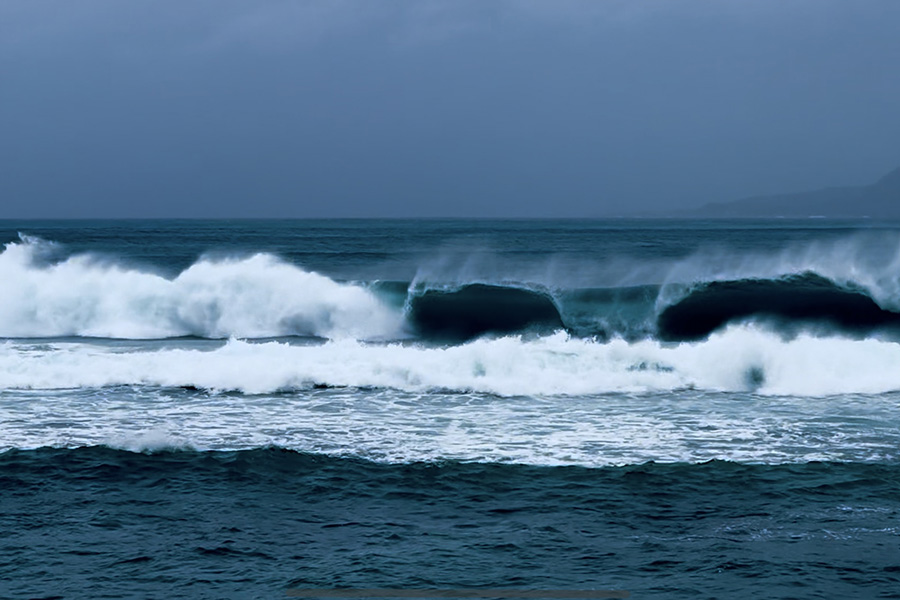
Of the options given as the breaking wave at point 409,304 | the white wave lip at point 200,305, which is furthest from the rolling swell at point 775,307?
the white wave lip at point 200,305

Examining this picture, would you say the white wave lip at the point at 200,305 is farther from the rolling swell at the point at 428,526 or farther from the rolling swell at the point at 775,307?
the rolling swell at the point at 428,526

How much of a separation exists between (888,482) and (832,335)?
12.1m

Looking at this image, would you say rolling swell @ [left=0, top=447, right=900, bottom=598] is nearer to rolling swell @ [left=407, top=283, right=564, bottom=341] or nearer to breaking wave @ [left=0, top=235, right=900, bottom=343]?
breaking wave @ [left=0, top=235, right=900, bottom=343]

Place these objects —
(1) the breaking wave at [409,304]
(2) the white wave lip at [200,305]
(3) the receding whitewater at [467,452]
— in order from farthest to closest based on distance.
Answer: (2) the white wave lip at [200,305], (1) the breaking wave at [409,304], (3) the receding whitewater at [467,452]

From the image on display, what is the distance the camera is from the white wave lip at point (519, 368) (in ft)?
Answer: 49.6

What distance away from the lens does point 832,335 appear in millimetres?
20844

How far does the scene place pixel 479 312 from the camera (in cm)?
2417

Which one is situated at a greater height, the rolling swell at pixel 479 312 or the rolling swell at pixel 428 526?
the rolling swell at pixel 479 312

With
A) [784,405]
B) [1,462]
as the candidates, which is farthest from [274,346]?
[784,405]

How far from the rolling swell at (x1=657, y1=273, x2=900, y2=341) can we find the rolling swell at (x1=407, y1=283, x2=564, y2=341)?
3.16m

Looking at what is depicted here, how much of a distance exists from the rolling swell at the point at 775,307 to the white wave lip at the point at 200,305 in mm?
7278

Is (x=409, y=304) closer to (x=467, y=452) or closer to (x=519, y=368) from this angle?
(x=519, y=368)

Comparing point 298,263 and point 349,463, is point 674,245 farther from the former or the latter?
point 349,463

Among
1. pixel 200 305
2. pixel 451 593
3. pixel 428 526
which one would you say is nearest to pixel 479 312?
pixel 200 305
